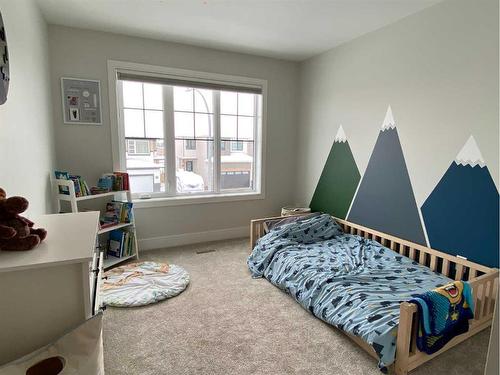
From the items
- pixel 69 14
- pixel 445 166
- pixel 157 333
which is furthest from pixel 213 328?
pixel 69 14

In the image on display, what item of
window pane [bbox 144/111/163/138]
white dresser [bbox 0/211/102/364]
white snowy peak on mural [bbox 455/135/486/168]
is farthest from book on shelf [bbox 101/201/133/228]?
white snowy peak on mural [bbox 455/135/486/168]

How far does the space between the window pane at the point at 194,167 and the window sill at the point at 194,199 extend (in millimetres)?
153

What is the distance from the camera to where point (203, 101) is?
360cm

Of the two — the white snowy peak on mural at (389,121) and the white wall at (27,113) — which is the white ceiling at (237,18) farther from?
the white snowy peak on mural at (389,121)

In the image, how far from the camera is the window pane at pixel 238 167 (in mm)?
3857

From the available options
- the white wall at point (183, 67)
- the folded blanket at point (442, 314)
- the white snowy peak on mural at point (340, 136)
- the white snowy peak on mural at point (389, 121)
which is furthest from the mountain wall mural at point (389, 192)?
the white wall at point (183, 67)

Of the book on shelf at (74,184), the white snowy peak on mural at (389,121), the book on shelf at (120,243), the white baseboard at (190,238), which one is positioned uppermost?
the white snowy peak on mural at (389,121)

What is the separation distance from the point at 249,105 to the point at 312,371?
10.3 feet

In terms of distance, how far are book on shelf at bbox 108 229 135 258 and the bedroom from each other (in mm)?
116

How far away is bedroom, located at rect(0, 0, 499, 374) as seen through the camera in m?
1.76

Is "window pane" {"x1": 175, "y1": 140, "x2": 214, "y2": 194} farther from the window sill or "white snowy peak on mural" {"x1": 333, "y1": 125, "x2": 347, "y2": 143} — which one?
"white snowy peak on mural" {"x1": 333, "y1": 125, "x2": 347, "y2": 143}

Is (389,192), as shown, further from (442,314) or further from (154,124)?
(154,124)

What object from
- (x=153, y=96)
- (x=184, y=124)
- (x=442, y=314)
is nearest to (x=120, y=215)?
(x=184, y=124)

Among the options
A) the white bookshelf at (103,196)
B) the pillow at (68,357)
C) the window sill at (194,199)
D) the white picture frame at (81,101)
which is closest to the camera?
the pillow at (68,357)
